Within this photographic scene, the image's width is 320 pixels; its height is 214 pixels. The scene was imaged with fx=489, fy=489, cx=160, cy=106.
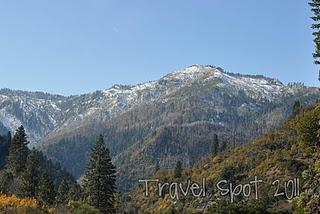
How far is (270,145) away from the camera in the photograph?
14338 cm

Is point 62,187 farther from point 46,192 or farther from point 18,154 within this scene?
point 46,192

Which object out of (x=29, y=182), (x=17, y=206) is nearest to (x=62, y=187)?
(x=29, y=182)

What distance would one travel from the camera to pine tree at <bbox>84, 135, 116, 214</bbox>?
3231 inches

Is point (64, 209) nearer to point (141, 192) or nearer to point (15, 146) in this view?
point (15, 146)

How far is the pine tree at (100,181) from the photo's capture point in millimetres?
82062

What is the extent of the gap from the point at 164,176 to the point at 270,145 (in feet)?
153

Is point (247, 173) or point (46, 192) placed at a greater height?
point (247, 173)

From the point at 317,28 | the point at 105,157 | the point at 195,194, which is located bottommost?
the point at 195,194

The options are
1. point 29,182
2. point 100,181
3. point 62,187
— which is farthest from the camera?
point 62,187

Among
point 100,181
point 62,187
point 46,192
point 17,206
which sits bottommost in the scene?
point 17,206

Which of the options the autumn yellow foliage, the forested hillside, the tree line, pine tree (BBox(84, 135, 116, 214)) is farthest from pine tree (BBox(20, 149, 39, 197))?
the forested hillside

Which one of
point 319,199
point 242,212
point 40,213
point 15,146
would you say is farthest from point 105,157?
point 319,199

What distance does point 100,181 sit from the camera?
82.8m

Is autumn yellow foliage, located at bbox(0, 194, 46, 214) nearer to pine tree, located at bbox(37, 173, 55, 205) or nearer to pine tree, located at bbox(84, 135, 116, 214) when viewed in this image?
pine tree, located at bbox(84, 135, 116, 214)
